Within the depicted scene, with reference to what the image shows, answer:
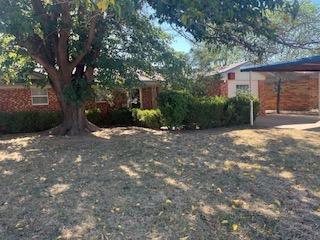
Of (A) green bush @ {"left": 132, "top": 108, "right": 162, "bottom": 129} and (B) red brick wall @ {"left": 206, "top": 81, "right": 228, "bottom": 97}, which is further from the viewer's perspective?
(B) red brick wall @ {"left": 206, "top": 81, "right": 228, "bottom": 97}

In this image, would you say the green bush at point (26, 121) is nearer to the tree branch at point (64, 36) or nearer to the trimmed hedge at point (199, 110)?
the tree branch at point (64, 36)

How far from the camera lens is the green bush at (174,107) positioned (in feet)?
48.2

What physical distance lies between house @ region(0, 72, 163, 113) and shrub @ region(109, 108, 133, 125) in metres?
0.60

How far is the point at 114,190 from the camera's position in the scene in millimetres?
6211

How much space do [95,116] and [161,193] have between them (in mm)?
14106

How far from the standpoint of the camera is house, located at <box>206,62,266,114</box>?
21597 mm

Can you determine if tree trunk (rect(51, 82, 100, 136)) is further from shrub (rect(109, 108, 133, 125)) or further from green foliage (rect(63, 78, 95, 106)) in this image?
shrub (rect(109, 108, 133, 125))

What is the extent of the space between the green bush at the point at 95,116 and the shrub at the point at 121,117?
0.46 m

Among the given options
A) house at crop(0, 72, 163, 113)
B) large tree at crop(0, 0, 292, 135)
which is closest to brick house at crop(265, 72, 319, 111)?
house at crop(0, 72, 163, 113)

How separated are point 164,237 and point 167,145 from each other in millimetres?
5969

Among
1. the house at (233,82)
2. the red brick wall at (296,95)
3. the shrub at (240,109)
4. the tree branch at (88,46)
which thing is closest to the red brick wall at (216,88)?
the house at (233,82)

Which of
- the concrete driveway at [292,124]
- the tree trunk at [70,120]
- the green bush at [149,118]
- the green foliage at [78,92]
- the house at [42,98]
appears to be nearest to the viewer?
the green foliage at [78,92]

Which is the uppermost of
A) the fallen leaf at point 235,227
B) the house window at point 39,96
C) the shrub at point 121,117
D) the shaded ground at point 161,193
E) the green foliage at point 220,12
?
the green foliage at point 220,12

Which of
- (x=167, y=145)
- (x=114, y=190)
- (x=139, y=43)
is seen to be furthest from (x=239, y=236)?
(x=139, y=43)
